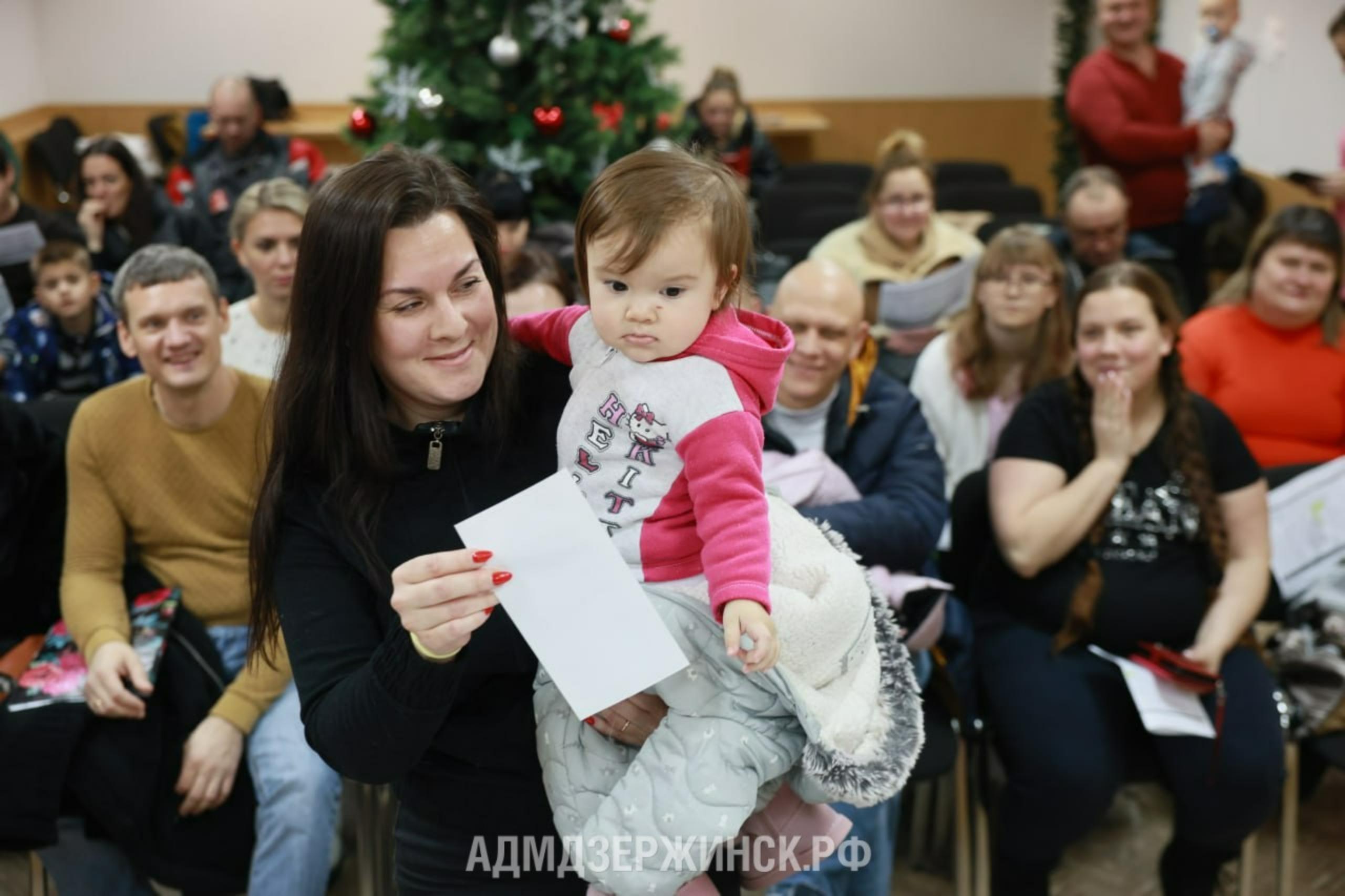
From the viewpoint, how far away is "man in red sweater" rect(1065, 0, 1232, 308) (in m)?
5.32

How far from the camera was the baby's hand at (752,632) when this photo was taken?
132cm

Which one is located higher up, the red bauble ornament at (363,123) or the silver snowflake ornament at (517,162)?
the red bauble ornament at (363,123)

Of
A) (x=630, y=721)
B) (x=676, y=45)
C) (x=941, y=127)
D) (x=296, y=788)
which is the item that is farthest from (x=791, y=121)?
(x=630, y=721)

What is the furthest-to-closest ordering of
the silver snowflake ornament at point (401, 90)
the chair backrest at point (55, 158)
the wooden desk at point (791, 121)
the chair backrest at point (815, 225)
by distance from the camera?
the wooden desk at point (791, 121), the chair backrest at point (55, 158), the chair backrest at point (815, 225), the silver snowflake ornament at point (401, 90)

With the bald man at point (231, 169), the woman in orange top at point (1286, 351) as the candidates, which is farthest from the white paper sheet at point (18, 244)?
the woman in orange top at point (1286, 351)

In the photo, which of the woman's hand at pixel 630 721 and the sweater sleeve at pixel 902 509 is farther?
the sweater sleeve at pixel 902 509

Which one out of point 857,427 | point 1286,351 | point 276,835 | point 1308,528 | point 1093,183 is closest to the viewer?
point 276,835

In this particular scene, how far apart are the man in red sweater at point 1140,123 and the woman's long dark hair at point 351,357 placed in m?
4.45

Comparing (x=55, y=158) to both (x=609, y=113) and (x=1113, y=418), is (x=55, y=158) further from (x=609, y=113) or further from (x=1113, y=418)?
(x=1113, y=418)

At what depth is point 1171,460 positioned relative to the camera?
2754 mm

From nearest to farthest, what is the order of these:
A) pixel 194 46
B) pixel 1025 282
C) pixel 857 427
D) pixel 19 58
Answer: pixel 857 427 → pixel 1025 282 → pixel 19 58 → pixel 194 46

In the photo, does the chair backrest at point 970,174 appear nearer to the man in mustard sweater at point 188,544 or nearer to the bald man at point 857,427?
the bald man at point 857,427

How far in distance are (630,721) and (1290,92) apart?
244 inches

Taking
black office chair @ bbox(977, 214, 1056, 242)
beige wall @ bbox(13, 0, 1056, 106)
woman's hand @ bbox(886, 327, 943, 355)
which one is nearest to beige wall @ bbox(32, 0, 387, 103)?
beige wall @ bbox(13, 0, 1056, 106)
